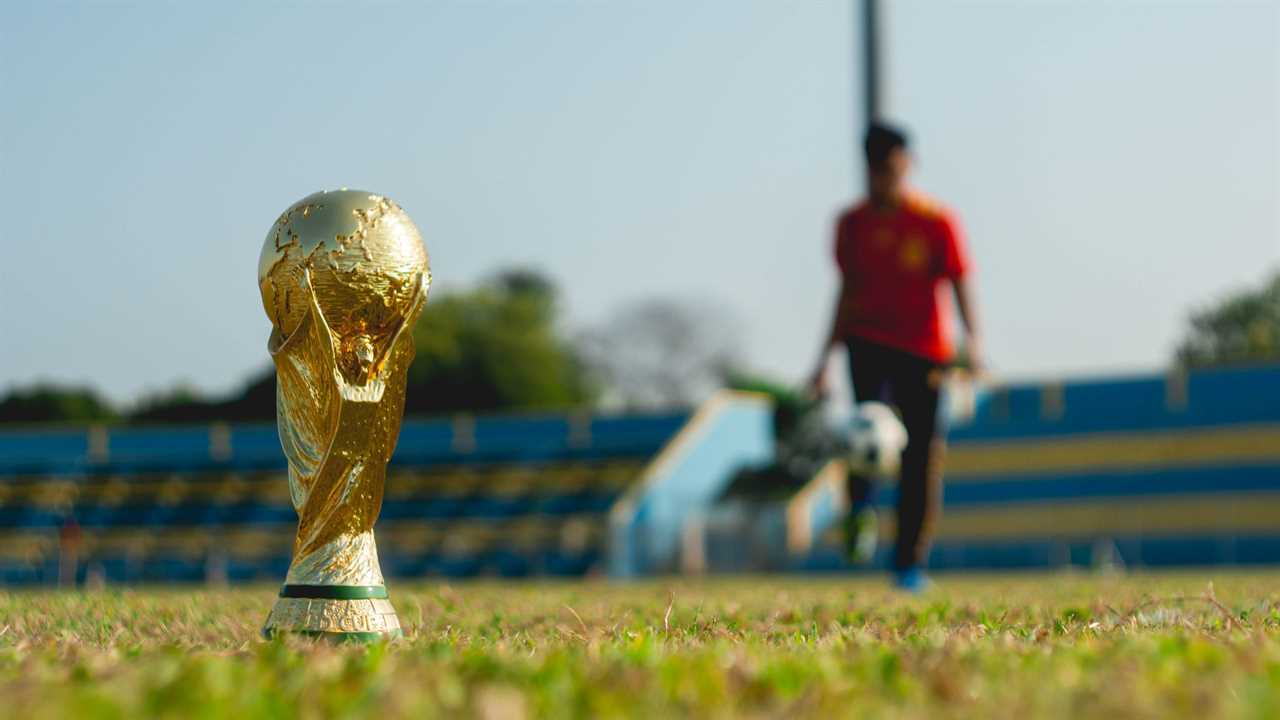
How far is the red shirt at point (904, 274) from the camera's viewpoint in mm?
6344

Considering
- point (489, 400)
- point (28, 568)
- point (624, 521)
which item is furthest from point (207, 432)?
point (489, 400)

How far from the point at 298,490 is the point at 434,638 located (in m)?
0.40

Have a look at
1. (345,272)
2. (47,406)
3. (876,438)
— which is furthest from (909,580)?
(47,406)

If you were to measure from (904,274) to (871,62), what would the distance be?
2.91 meters

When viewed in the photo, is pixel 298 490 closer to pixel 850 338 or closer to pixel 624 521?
pixel 850 338

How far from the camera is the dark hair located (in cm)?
636

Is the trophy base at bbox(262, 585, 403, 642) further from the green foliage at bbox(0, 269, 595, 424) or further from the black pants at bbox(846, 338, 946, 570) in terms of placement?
the green foliage at bbox(0, 269, 595, 424)

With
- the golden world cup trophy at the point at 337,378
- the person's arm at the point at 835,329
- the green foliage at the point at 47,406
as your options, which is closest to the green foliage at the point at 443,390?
the green foliage at the point at 47,406

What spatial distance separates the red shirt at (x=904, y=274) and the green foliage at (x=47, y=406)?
52535 mm

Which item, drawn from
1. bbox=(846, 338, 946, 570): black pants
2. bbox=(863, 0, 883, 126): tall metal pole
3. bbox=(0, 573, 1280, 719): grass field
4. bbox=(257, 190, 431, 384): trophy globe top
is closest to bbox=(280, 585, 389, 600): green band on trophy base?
bbox=(0, 573, 1280, 719): grass field

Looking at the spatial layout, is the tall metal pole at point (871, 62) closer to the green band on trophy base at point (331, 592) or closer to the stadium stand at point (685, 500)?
the green band on trophy base at point (331, 592)

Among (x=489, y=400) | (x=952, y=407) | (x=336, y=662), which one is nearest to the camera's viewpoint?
(x=336, y=662)

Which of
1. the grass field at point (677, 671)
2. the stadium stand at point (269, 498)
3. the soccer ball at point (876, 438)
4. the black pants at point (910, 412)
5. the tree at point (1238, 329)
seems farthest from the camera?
the tree at point (1238, 329)

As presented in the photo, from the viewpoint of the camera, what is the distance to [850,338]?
6.43 metres
